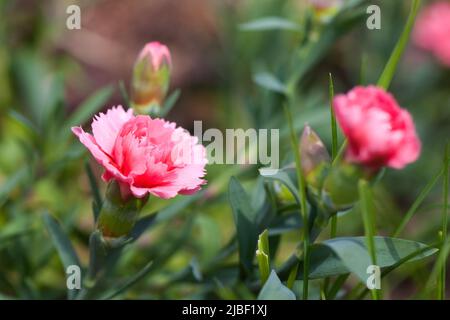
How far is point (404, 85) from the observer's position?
169cm

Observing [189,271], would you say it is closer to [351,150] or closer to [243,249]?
[243,249]

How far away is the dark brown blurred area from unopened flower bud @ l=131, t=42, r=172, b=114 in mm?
817

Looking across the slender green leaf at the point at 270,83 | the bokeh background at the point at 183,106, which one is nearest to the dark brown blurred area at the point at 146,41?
the bokeh background at the point at 183,106

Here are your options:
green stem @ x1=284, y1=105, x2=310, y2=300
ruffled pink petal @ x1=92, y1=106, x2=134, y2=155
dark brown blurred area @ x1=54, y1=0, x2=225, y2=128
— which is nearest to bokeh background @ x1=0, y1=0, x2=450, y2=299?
dark brown blurred area @ x1=54, y1=0, x2=225, y2=128

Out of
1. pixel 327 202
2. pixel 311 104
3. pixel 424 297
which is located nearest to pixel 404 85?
pixel 311 104

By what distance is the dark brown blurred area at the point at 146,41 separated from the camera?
1.79 m

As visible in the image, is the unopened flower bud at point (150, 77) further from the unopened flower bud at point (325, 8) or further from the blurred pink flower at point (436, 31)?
the blurred pink flower at point (436, 31)

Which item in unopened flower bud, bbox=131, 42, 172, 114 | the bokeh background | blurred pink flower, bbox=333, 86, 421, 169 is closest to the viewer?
blurred pink flower, bbox=333, 86, 421, 169

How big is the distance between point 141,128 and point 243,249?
0.21 m

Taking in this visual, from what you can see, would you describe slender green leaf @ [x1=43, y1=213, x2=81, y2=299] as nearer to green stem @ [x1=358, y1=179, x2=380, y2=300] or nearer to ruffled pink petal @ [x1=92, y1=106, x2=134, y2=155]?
ruffled pink petal @ [x1=92, y1=106, x2=134, y2=155]

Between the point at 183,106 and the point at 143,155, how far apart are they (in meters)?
1.14

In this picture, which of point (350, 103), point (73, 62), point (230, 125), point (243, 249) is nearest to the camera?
point (350, 103)

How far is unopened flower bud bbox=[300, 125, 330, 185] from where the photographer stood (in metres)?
0.69

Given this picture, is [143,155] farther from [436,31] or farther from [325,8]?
[436,31]
